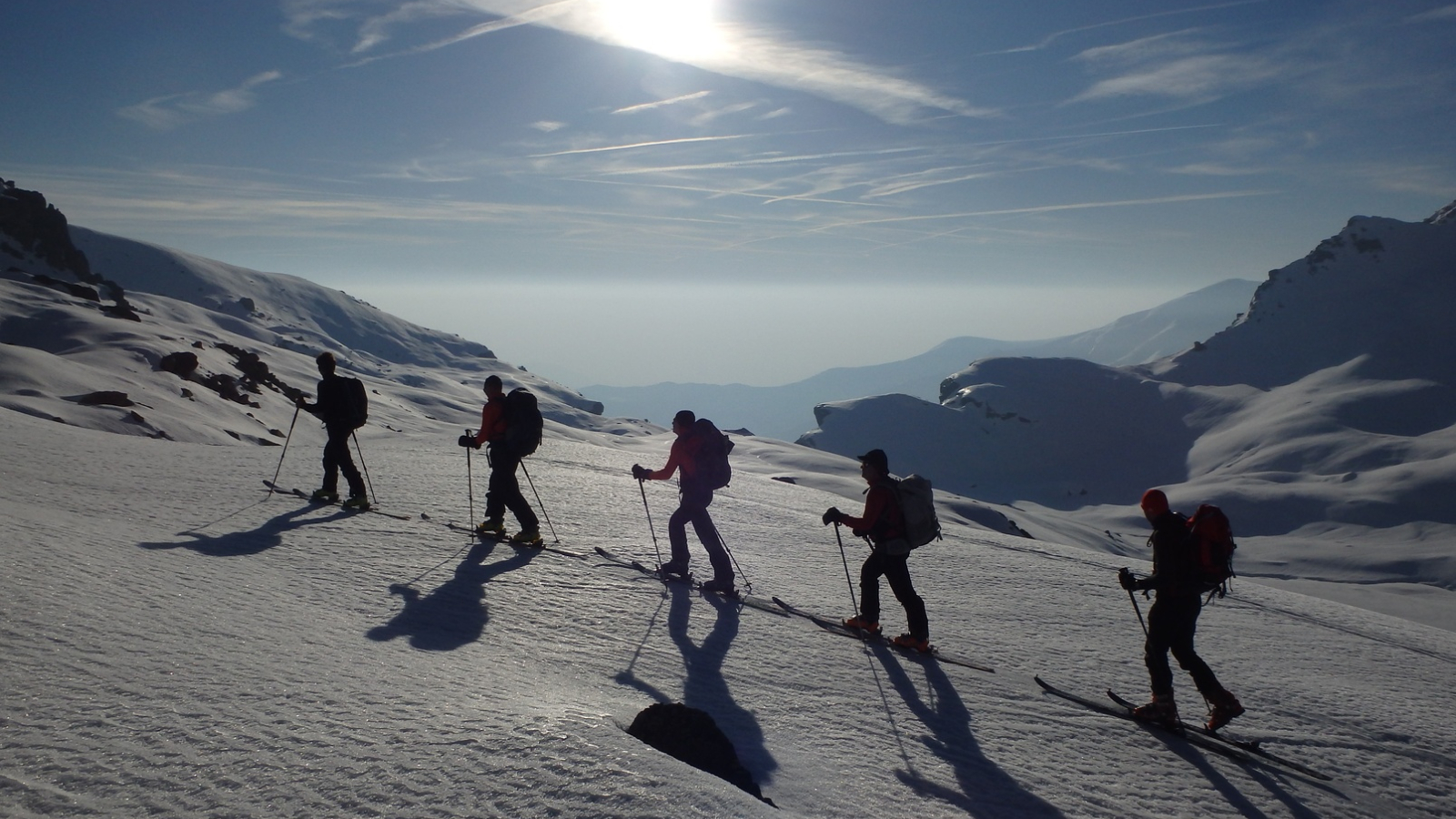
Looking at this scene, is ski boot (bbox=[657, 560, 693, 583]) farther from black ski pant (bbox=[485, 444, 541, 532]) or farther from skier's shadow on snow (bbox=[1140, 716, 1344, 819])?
skier's shadow on snow (bbox=[1140, 716, 1344, 819])

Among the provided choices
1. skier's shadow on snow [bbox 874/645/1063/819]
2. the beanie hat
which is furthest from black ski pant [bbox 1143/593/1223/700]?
skier's shadow on snow [bbox 874/645/1063/819]

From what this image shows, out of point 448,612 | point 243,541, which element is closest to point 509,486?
point 243,541

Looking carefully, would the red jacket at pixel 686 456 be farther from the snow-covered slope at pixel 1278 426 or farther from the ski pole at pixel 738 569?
the snow-covered slope at pixel 1278 426

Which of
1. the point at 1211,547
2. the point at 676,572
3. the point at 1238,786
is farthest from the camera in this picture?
Answer: the point at 676,572

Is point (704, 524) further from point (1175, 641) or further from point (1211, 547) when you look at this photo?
point (1211, 547)

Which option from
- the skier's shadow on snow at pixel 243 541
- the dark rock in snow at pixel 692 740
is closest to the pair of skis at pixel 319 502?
the skier's shadow on snow at pixel 243 541

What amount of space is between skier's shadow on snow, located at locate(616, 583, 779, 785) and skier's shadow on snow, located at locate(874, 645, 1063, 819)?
977 millimetres

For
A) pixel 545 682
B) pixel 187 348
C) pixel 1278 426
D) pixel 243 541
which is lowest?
pixel 243 541

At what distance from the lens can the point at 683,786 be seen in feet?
13.0

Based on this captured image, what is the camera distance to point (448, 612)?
7.11 meters

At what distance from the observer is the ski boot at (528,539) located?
32.5 ft

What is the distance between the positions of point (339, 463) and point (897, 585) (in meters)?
8.01

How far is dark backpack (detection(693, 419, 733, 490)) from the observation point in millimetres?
8617

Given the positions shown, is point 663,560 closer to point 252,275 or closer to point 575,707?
point 575,707
